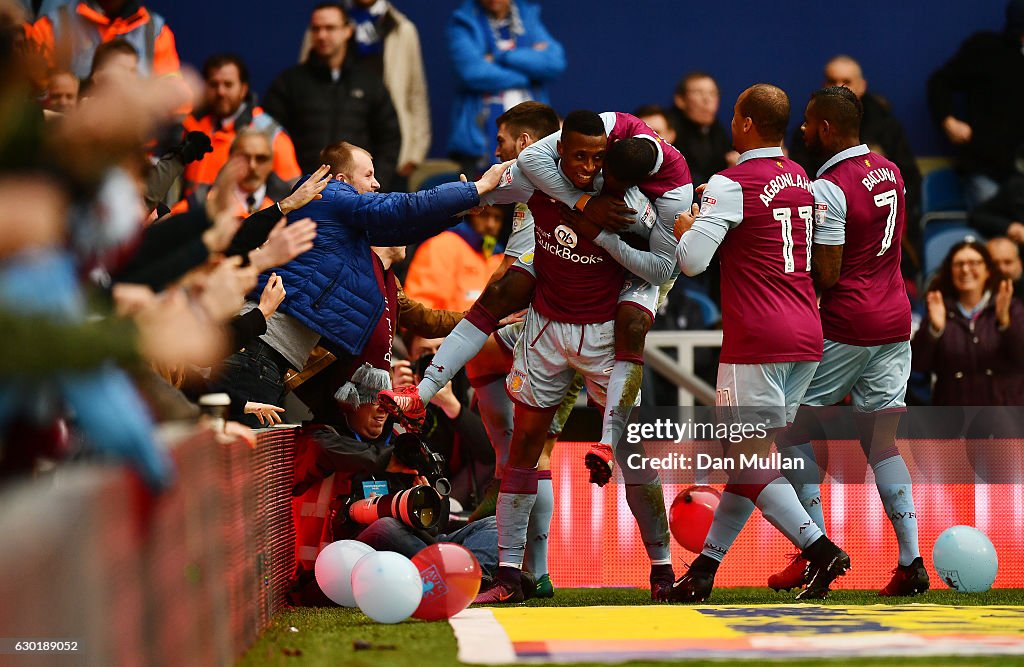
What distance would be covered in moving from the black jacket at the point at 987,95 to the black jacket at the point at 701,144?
212cm

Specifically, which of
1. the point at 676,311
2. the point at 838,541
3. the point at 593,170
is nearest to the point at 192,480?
the point at 593,170

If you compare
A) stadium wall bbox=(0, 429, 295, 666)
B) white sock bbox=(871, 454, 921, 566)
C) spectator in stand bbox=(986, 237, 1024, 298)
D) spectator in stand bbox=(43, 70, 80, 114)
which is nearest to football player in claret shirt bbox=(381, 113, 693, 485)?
white sock bbox=(871, 454, 921, 566)

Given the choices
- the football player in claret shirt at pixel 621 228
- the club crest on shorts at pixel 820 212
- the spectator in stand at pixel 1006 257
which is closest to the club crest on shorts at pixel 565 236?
the football player in claret shirt at pixel 621 228

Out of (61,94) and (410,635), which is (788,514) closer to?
(410,635)

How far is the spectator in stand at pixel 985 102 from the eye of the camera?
10.6 metres

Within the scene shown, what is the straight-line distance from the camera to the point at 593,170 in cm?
595

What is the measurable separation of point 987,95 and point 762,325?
19.1 feet

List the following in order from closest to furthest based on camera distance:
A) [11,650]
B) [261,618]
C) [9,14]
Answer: [11,650], [9,14], [261,618]

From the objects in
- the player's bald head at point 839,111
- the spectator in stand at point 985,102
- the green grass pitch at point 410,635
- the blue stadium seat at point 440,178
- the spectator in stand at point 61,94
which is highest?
the spectator in stand at point 985,102

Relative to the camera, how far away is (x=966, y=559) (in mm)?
6254

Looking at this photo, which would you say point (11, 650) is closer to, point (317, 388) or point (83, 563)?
point (83, 563)

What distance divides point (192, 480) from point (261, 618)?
1.36 meters

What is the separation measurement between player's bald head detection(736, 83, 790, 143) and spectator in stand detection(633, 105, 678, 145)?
9.91 feet

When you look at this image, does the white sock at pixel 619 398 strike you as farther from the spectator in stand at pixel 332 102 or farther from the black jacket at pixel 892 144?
the black jacket at pixel 892 144
